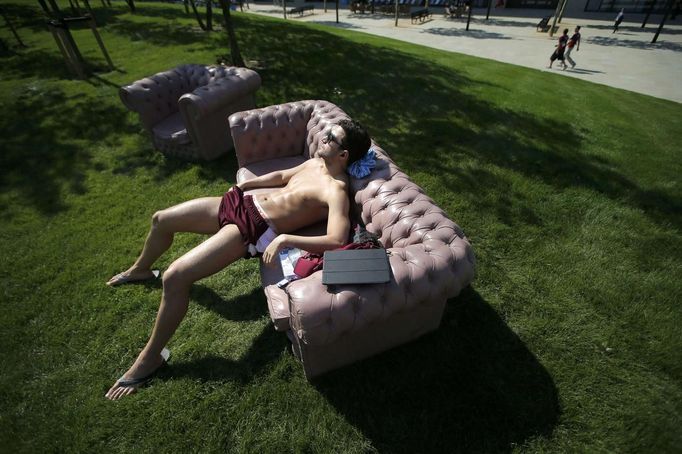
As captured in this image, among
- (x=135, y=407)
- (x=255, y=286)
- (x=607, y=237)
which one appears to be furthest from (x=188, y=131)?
(x=607, y=237)

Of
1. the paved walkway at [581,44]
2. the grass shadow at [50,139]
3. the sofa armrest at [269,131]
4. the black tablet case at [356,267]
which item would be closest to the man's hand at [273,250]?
the black tablet case at [356,267]

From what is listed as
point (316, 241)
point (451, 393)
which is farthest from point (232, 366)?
point (451, 393)

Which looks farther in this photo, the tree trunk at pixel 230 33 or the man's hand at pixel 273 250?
the tree trunk at pixel 230 33

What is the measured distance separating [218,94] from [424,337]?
514 centimetres

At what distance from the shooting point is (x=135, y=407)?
Result: 9.34ft

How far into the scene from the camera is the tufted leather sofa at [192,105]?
551cm

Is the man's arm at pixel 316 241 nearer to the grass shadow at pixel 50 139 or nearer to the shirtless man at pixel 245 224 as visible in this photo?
the shirtless man at pixel 245 224

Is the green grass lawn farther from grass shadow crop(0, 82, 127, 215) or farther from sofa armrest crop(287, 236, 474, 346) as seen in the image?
sofa armrest crop(287, 236, 474, 346)

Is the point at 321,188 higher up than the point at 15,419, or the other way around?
the point at 321,188

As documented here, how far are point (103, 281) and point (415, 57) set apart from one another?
1257cm

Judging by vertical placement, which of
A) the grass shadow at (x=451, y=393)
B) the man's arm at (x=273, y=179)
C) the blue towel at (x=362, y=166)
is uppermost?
the blue towel at (x=362, y=166)

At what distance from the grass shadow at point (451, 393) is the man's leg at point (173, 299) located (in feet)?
4.82

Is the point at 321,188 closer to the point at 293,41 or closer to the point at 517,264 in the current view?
the point at 517,264

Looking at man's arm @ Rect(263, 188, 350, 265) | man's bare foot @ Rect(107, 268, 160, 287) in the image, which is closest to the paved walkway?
man's arm @ Rect(263, 188, 350, 265)
